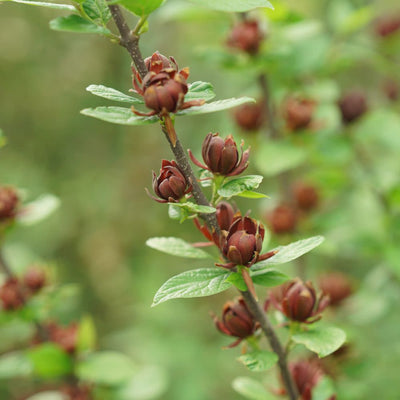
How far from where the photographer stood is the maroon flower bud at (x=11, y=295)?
1136 millimetres

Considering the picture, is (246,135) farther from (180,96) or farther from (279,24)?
(180,96)

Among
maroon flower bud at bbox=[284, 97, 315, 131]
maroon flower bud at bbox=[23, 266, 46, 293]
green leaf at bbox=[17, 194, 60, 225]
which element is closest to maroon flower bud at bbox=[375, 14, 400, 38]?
maroon flower bud at bbox=[284, 97, 315, 131]

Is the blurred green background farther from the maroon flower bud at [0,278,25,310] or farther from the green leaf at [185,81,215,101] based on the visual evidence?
the green leaf at [185,81,215,101]

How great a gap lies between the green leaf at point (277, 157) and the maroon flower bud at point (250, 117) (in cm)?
7

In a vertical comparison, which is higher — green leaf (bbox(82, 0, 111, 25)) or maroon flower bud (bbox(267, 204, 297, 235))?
green leaf (bbox(82, 0, 111, 25))

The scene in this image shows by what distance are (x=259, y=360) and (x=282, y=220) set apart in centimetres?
69

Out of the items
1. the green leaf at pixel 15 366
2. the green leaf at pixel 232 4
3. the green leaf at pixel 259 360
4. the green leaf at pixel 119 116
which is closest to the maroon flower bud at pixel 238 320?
the green leaf at pixel 259 360

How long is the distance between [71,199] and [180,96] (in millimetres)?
2412

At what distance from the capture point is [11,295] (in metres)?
1.14

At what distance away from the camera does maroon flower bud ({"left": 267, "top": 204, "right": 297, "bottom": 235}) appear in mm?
1375

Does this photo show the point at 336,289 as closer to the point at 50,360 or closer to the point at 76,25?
the point at 50,360

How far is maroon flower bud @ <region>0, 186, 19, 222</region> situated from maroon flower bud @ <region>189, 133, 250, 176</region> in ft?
1.86

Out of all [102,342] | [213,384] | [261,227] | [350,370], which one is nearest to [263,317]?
[261,227]

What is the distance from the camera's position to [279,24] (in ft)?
4.67
